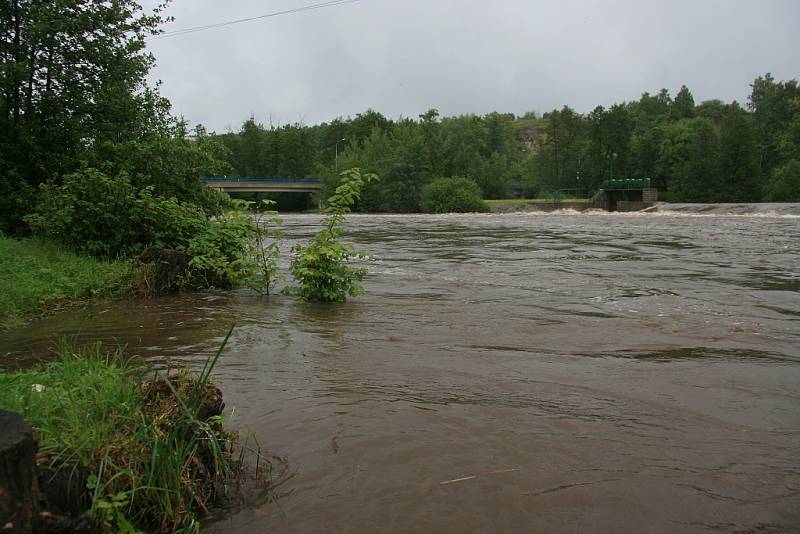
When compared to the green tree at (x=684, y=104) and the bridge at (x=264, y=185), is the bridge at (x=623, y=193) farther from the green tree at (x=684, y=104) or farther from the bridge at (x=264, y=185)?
the green tree at (x=684, y=104)

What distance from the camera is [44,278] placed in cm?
946

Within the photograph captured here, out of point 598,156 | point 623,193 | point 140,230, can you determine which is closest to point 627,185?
point 623,193

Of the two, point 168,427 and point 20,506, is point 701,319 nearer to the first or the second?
point 168,427

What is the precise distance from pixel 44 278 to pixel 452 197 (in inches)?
2450

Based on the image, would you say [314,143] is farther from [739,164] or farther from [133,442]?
[133,442]

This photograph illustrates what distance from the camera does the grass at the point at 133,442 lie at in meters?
2.86

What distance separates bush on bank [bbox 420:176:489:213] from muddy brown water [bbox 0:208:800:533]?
58334 millimetres

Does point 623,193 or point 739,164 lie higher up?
point 739,164

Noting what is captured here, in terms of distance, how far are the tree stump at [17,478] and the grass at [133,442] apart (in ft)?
1.11

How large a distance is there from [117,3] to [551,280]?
1243 centimetres

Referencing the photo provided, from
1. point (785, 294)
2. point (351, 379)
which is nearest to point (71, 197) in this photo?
point (351, 379)

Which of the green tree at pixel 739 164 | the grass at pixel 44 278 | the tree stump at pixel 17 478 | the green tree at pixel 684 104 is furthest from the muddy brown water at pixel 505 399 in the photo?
the green tree at pixel 684 104

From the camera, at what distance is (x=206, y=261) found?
10672 millimetres

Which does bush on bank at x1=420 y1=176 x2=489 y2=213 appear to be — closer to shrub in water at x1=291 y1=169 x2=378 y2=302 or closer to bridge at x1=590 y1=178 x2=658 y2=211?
bridge at x1=590 y1=178 x2=658 y2=211
